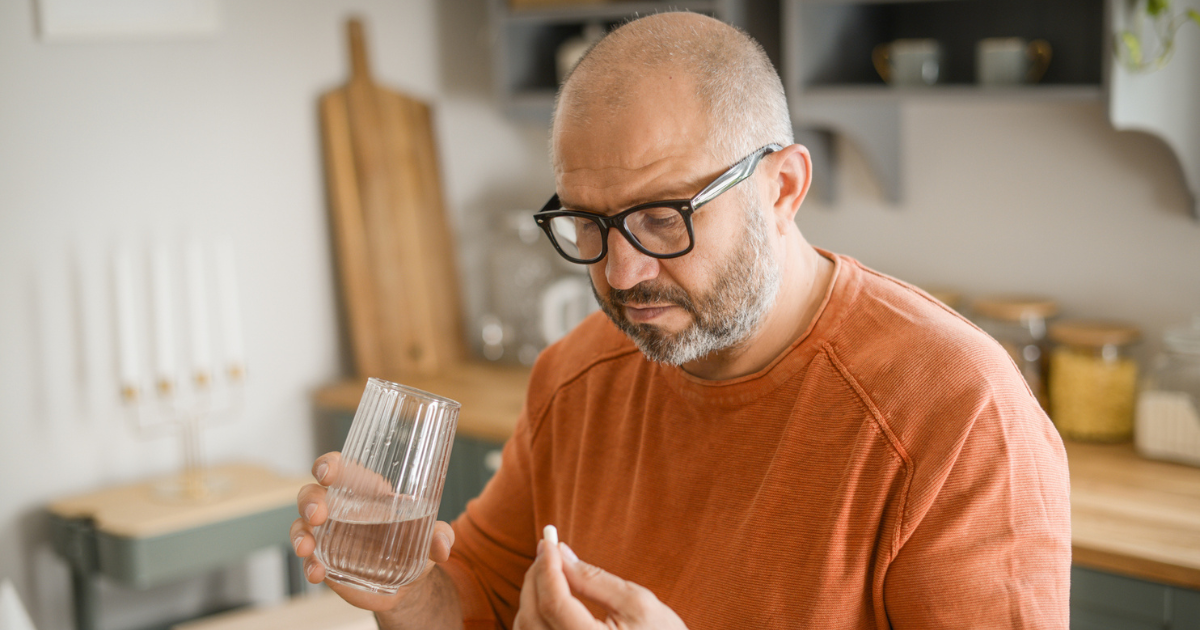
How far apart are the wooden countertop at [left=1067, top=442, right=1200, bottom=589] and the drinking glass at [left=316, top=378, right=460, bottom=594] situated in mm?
841

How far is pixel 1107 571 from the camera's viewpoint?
1557 millimetres

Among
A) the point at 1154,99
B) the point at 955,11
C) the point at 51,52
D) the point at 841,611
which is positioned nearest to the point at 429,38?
the point at 51,52

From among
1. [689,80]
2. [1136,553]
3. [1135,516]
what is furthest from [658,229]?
[1135,516]

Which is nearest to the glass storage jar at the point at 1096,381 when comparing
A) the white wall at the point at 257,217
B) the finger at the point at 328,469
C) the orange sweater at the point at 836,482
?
the white wall at the point at 257,217

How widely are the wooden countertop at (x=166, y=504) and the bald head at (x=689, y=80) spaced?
1431 mm

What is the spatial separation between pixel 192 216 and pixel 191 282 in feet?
0.65

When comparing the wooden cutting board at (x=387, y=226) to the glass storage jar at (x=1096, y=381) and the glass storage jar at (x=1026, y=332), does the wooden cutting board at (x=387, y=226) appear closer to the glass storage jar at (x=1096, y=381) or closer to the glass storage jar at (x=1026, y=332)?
the glass storage jar at (x=1026, y=332)

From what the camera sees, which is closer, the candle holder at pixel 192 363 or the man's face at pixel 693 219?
the man's face at pixel 693 219

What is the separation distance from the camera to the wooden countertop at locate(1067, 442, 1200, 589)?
4.91 ft

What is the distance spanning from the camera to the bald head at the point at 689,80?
3.33 ft

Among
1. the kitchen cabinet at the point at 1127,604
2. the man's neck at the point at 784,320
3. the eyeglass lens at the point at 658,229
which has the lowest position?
the kitchen cabinet at the point at 1127,604

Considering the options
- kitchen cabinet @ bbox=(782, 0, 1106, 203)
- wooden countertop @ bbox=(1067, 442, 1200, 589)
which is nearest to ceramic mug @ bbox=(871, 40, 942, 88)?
kitchen cabinet @ bbox=(782, 0, 1106, 203)

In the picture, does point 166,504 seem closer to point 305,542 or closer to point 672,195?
point 305,542

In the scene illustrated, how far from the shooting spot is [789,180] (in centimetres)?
109
